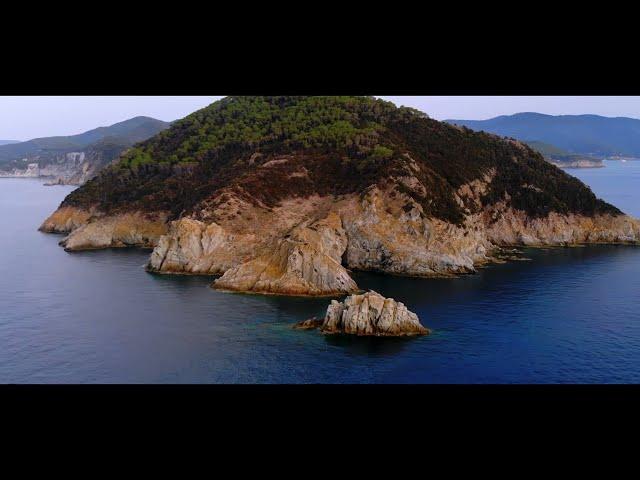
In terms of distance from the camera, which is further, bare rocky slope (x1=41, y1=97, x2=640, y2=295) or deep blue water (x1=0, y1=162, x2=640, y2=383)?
bare rocky slope (x1=41, y1=97, x2=640, y2=295)

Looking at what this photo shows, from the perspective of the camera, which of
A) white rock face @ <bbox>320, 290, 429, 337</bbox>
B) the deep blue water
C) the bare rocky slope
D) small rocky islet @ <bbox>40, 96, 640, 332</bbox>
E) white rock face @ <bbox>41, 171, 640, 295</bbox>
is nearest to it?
the deep blue water

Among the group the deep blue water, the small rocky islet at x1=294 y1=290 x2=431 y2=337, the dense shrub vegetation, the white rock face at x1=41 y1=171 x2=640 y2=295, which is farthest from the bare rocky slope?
the small rocky islet at x1=294 y1=290 x2=431 y2=337

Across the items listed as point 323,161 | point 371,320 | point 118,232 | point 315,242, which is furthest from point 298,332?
point 118,232

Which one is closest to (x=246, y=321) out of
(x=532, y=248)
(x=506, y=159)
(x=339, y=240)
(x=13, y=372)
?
(x=13, y=372)

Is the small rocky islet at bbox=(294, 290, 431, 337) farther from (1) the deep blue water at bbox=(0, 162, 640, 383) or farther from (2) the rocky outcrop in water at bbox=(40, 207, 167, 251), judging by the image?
(2) the rocky outcrop in water at bbox=(40, 207, 167, 251)

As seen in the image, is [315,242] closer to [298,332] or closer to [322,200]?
[322,200]

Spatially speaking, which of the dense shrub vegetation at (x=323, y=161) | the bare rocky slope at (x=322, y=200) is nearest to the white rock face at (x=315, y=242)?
the bare rocky slope at (x=322, y=200)

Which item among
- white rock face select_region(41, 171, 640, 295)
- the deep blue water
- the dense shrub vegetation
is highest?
the dense shrub vegetation
